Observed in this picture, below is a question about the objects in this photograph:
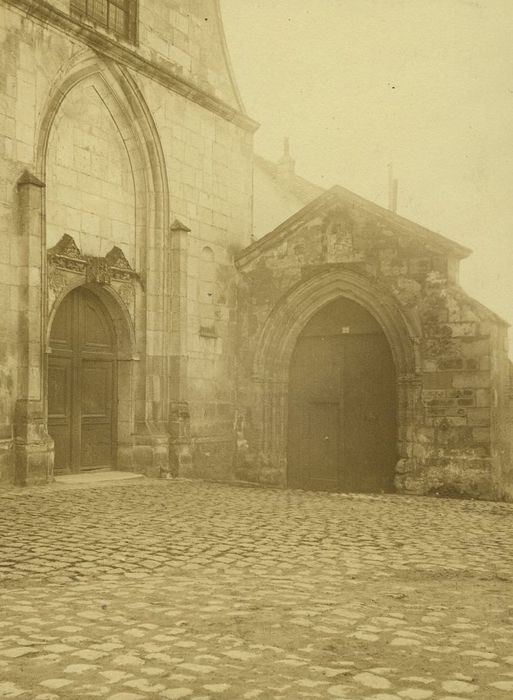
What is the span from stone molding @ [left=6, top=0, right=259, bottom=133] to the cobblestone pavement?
6.80 meters

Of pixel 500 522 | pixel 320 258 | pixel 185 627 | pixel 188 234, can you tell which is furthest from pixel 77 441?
pixel 185 627

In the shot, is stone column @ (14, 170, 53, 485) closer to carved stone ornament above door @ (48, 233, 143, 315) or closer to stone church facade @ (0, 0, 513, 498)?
stone church facade @ (0, 0, 513, 498)

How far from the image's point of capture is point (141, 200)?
13.3m

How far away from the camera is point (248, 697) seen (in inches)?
127

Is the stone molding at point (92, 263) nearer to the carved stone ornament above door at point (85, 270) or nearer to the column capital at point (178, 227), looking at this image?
the carved stone ornament above door at point (85, 270)

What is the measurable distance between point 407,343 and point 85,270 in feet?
16.5

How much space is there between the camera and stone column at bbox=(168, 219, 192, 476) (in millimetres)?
13164

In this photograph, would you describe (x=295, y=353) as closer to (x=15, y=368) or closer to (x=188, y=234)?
(x=188, y=234)

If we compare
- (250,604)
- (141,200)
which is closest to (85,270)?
(141,200)

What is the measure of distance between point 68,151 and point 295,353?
5.09 m

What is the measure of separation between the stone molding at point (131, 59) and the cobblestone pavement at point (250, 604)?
680 cm

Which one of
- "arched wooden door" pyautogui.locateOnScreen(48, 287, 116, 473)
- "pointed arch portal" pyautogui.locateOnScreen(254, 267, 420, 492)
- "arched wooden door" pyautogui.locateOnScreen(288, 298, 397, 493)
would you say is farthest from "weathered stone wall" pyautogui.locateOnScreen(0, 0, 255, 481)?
"arched wooden door" pyautogui.locateOnScreen(288, 298, 397, 493)

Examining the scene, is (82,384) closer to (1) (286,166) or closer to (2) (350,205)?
(2) (350,205)

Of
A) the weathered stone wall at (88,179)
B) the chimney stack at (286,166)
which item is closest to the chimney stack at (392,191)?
the chimney stack at (286,166)
